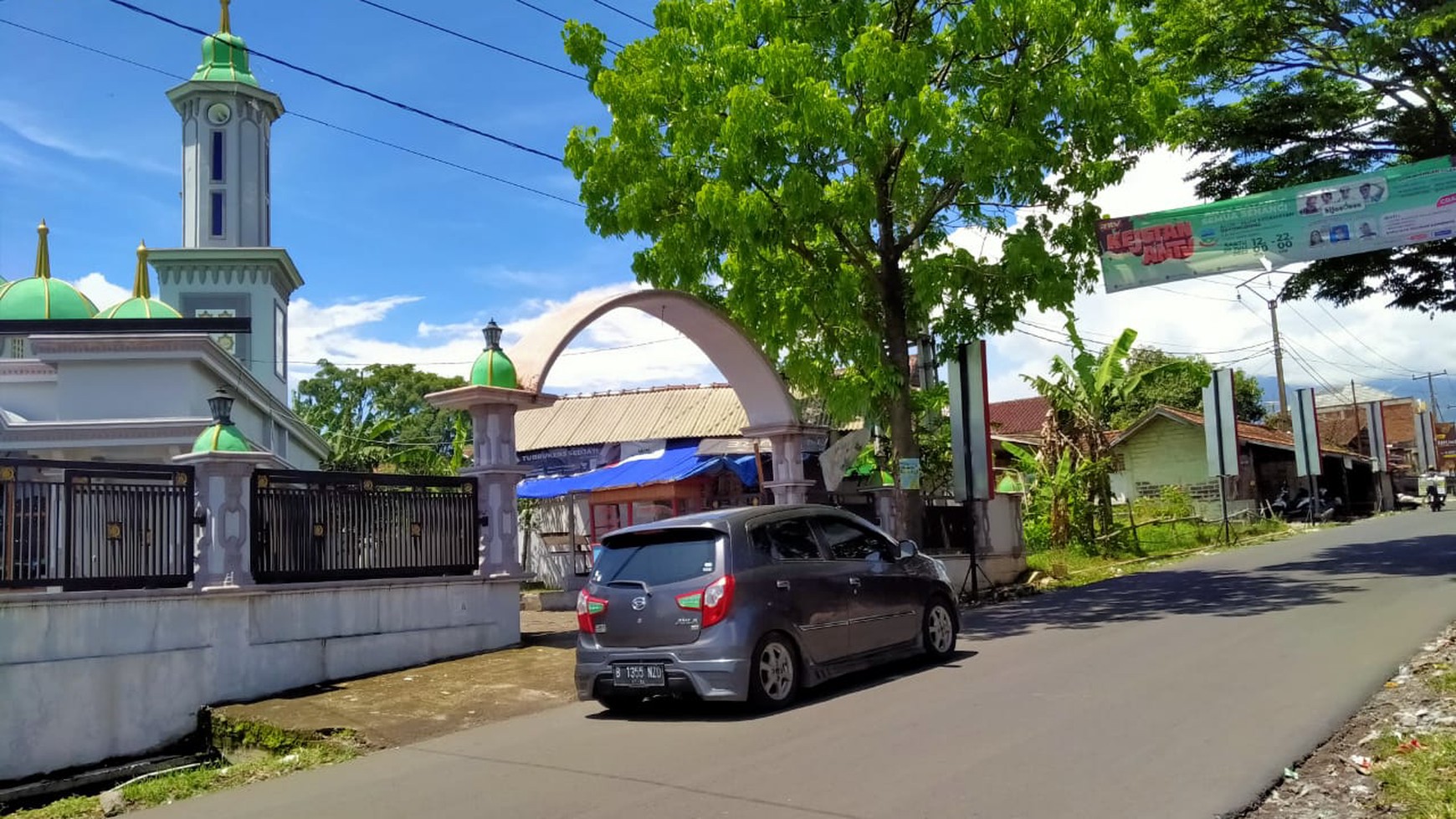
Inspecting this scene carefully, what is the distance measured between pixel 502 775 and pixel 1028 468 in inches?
845

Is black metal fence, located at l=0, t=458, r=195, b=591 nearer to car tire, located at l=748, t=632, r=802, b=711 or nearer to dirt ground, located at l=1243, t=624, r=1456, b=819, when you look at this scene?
car tire, located at l=748, t=632, r=802, b=711

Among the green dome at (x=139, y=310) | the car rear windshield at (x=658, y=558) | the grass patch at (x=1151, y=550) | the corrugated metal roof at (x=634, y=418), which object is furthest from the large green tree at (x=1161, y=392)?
the car rear windshield at (x=658, y=558)

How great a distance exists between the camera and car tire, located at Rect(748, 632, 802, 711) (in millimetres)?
8227

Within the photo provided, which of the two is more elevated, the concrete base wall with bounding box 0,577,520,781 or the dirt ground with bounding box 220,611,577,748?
the concrete base wall with bounding box 0,577,520,781

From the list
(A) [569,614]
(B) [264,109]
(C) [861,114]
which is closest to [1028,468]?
(A) [569,614]

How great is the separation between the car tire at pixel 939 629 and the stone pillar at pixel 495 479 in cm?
502

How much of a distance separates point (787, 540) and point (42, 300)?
22.6m

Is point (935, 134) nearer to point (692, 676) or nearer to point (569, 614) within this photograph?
point (692, 676)

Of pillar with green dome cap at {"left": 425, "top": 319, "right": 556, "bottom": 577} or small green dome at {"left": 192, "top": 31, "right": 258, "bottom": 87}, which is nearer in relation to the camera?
pillar with green dome cap at {"left": 425, "top": 319, "right": 556, "bottom": 577}

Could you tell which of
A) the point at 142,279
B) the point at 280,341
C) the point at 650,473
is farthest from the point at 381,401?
the point at 650,473

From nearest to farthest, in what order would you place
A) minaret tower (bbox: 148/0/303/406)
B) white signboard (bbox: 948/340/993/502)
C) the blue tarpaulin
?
white signboard (bbox: 948/340/993/502), the blue tarpaulin, minaret tower (bbox: 148/0/303/406)

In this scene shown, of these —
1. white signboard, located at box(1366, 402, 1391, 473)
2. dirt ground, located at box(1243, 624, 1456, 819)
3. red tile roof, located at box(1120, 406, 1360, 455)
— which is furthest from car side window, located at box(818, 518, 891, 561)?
white signboard, located at box(1366, 402, 1391, 473)

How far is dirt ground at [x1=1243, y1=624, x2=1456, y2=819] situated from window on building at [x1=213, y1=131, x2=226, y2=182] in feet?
133

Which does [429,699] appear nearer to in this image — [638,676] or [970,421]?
[638,676]
